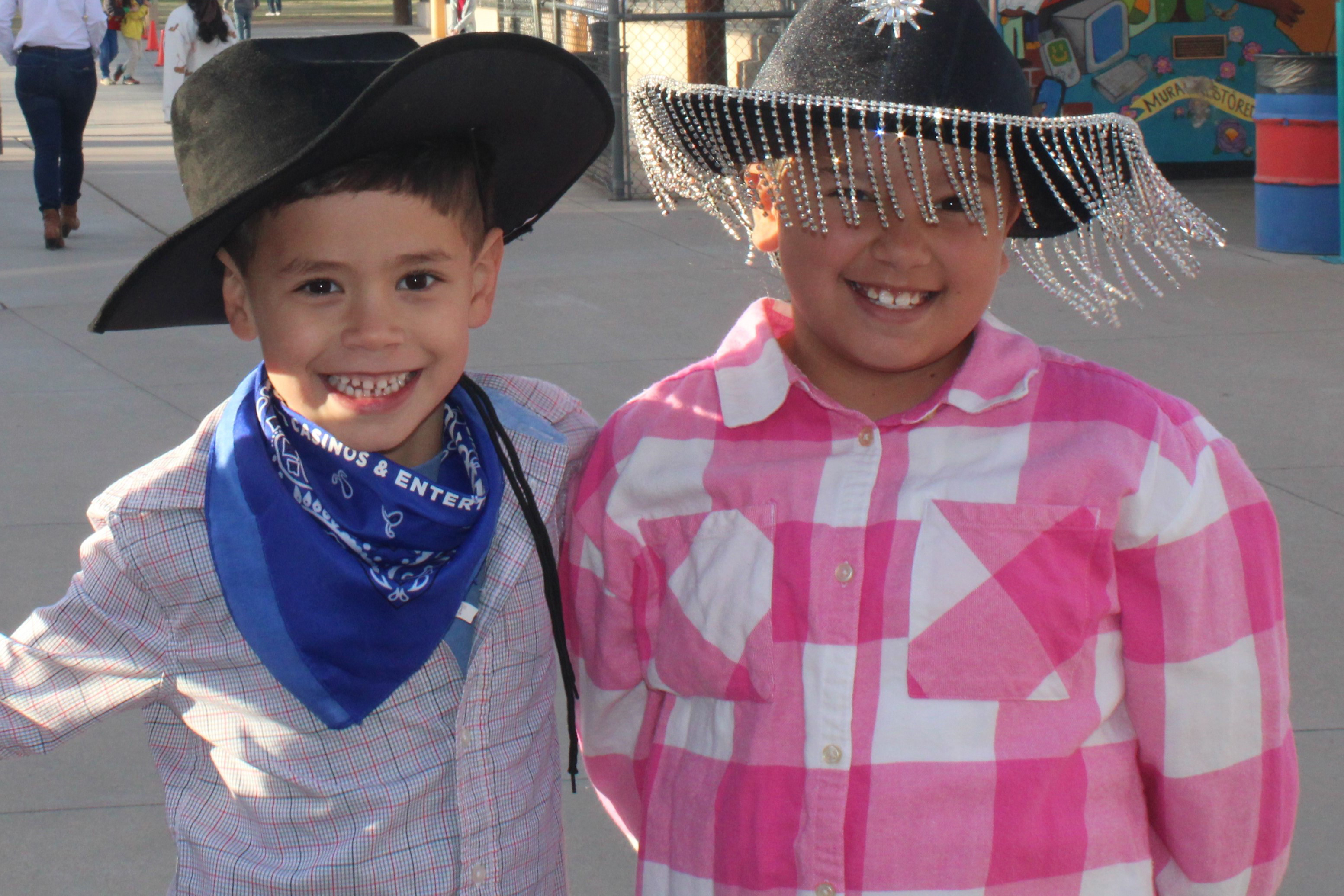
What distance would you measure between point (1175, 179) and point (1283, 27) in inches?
47.4

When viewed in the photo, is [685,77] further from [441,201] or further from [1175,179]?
[441,201]

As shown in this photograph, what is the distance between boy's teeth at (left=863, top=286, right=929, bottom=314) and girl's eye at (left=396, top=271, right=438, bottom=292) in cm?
52

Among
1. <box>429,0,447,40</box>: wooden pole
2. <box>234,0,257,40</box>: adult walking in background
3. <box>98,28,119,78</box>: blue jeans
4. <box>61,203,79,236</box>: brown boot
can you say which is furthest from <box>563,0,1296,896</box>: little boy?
<box>234,0,257,40</box>: adult walking in background

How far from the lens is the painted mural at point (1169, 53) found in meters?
10.2

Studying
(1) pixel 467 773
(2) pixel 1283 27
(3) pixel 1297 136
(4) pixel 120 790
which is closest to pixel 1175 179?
(2) pixel 1283 27

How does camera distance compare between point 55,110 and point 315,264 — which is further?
point 55,110

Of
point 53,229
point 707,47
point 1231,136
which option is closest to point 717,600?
point 53,229

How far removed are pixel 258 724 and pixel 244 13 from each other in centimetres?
2817

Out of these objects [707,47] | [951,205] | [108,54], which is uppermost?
[951,205]

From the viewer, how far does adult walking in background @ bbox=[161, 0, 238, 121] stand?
1091 centimetres

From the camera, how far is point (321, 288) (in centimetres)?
178

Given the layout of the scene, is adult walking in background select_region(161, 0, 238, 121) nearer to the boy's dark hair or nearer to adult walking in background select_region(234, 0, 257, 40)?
the boy's dark hair

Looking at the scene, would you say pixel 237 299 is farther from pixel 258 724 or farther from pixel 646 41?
pixel 646 41

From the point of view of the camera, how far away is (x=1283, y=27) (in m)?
10.2
